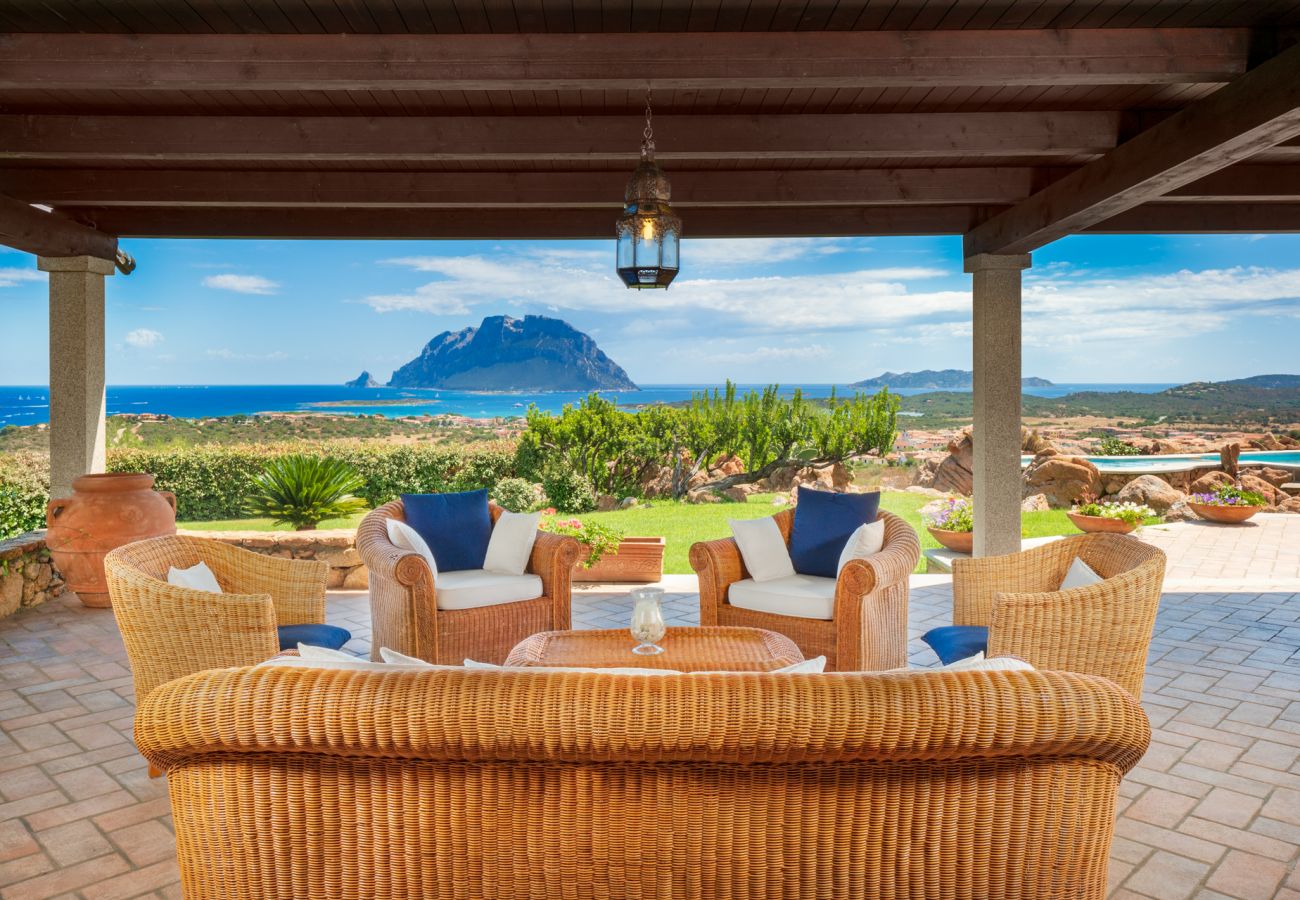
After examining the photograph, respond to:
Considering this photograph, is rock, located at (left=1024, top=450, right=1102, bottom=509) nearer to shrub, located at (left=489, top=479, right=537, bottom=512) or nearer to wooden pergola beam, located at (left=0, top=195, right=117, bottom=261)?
shrub, located at (left=489, top=479, right=537, bottom=512)

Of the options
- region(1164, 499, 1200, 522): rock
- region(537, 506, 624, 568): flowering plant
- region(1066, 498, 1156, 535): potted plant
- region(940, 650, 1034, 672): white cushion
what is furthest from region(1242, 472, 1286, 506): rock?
region(940, 650, 1034, 672): white cushion

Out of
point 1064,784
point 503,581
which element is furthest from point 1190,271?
point 1064,784

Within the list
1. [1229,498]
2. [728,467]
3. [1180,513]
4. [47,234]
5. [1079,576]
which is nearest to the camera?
[1079,576]

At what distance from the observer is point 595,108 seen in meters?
4.20

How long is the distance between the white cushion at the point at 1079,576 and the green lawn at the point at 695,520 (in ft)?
16.1

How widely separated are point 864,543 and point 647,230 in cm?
183

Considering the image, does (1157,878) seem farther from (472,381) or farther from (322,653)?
(472,381)

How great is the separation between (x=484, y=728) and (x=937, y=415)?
1171 cm

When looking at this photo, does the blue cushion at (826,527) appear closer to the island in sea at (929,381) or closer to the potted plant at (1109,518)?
the potted plant at (1109,518)

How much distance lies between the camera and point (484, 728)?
1.44 metres

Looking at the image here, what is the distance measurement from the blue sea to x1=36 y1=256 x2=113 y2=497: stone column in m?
5.00

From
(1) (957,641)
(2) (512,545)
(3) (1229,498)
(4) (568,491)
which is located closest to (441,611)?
(2) (512,545)

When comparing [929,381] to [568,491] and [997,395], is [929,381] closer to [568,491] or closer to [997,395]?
[568,491]

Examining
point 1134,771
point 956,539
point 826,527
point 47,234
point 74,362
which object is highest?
point 47,234
